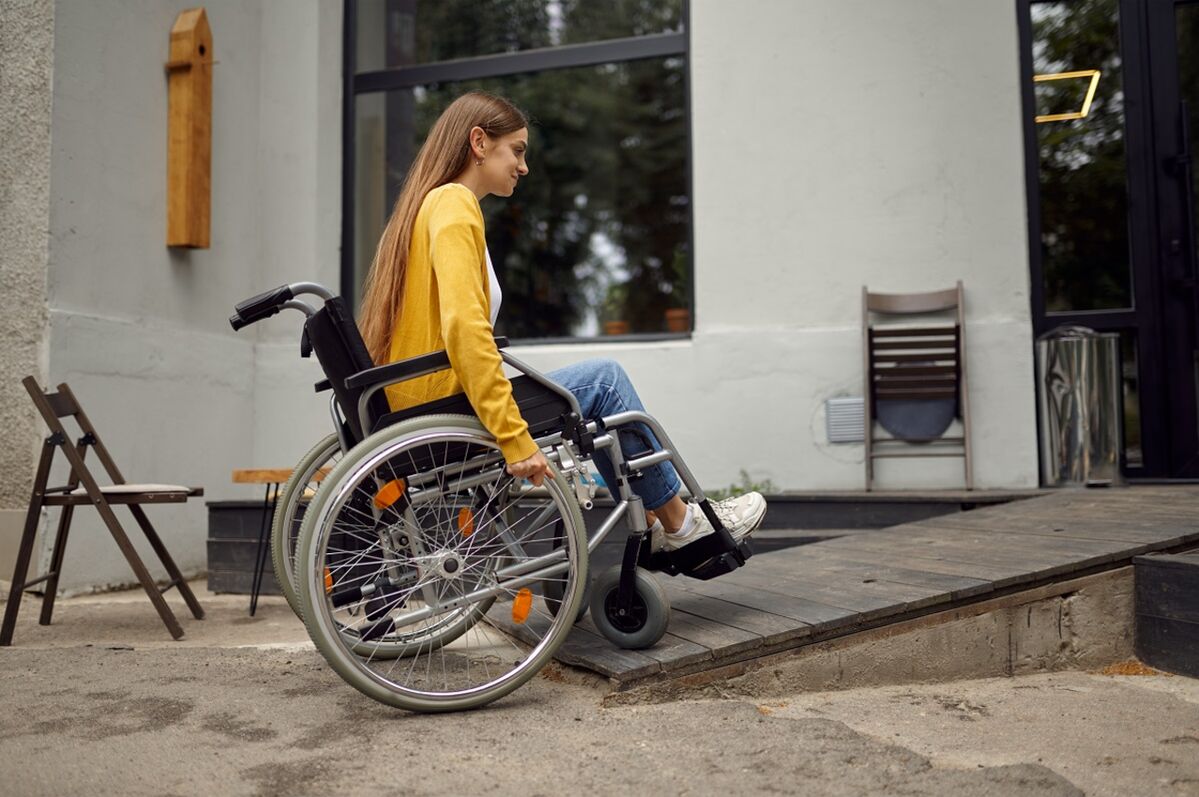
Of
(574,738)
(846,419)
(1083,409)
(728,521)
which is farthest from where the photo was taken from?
(846,419)

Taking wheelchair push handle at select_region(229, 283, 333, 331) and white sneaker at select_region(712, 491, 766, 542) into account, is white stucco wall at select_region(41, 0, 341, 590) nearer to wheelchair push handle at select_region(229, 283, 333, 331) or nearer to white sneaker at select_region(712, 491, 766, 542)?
wheelchair push handle at select_region(229, 283, 333, 331)

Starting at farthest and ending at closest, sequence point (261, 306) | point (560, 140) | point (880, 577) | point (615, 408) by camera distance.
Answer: point (560, 140), point (880, 577), point (615, 408), point (261, 306)

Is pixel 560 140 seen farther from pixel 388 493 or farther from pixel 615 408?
pixel 388 493

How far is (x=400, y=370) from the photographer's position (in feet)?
6.78

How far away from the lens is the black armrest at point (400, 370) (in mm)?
2053

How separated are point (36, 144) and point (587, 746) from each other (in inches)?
135

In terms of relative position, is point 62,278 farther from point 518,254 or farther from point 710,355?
point 518,254

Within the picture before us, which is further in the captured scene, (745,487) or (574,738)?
(745,487)

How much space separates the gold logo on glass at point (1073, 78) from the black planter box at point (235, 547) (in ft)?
12.6

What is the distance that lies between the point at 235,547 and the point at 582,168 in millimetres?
4293

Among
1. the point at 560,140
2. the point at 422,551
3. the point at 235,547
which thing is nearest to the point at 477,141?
the point at 422,551

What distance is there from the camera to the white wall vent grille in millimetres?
4555

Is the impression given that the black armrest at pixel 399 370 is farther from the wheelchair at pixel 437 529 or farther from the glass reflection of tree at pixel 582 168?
the glass reflection of tree at pixel 582 168

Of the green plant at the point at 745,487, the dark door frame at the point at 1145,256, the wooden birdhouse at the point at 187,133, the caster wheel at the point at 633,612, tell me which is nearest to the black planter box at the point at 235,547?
the wooden birdhouse at the point at 187,133
